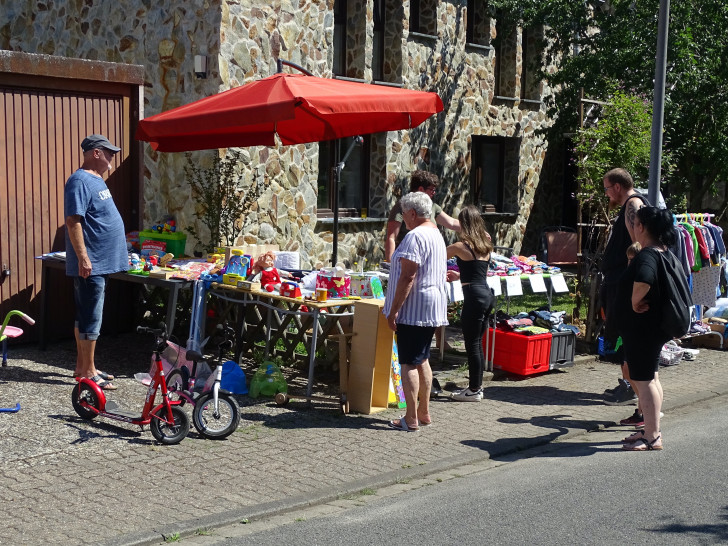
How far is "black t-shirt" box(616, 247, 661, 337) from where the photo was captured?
7730mm

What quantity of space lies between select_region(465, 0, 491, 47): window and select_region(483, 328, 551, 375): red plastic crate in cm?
1062

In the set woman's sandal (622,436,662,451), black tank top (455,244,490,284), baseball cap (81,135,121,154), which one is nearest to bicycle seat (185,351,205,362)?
baseball cap (81,135,121,154)

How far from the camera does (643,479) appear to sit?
7.13 meters

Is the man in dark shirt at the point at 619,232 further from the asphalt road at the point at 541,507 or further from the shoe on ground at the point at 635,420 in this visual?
the asphalt road at the point at 541,507

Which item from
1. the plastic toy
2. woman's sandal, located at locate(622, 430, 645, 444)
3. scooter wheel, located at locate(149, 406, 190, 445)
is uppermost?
the plastic toy

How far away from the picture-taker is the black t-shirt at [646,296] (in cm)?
773

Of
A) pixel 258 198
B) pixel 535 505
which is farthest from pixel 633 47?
pixel 535 505

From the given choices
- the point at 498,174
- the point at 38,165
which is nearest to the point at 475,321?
the point at 38,165

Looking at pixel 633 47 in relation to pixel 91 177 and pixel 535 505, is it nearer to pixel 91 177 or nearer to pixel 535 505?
pixel 91 177

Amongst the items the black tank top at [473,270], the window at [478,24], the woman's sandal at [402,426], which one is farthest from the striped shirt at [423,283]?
the window at [478,24]

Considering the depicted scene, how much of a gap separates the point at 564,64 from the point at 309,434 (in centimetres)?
1312

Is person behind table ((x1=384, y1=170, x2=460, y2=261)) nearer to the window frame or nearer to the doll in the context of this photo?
the doll

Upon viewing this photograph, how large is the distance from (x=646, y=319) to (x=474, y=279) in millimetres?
1991

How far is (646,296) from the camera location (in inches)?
309
